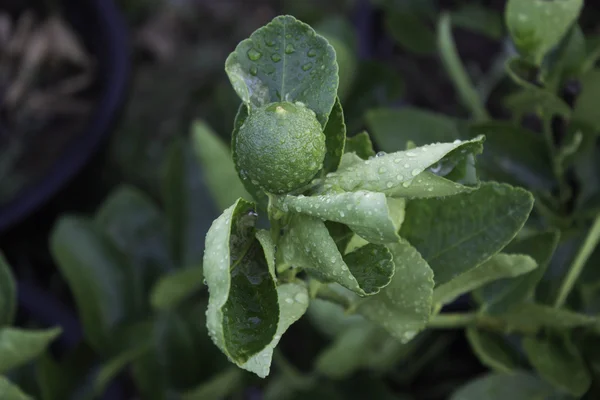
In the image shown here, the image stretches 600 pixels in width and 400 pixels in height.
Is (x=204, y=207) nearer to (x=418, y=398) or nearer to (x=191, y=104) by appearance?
(x=418, y=398)

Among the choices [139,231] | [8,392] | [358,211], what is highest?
[358,211]

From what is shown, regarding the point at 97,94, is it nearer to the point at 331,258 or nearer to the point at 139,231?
the point at 139,231

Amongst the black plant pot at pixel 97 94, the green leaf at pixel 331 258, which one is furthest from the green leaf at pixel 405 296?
the black plant pot at pixel 97 94

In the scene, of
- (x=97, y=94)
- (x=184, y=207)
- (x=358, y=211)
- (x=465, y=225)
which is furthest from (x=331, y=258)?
(x=97, y=94)

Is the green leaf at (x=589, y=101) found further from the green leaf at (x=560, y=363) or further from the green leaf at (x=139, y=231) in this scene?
the green leaf at (x=139, y=231)

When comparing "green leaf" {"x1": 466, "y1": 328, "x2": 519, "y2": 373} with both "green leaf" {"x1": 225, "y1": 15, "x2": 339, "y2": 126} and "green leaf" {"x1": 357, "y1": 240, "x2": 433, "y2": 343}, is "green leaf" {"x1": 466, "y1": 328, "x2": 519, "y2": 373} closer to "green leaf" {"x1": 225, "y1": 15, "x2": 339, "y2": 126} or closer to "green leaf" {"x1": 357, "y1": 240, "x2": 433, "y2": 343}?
"green leaf" {"x1": 357, "y1": 240, "x2": 433, "y2": 343}

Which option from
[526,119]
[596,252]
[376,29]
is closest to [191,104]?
[376,29]

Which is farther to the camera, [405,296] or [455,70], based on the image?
[455,70]
